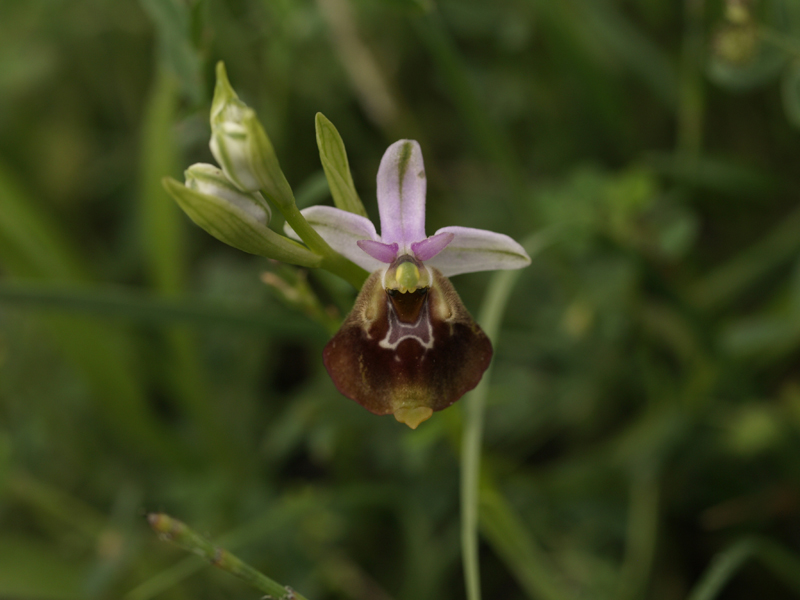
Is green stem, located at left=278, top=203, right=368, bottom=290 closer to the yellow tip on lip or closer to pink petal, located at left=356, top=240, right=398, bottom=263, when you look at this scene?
pink petal, located at left=356, top=240, right=398, bottom=263

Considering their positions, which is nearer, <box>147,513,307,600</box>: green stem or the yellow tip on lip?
Answer: <box>147,513,307,600</box>: green stem

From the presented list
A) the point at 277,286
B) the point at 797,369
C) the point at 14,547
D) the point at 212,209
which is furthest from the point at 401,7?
the point at 14,547

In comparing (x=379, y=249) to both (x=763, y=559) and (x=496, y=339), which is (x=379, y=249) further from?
(x=763, y=559)

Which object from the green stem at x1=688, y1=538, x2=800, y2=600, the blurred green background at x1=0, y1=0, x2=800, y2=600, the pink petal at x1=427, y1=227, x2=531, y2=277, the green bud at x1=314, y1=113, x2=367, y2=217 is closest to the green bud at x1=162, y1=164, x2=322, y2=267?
the green bud at x1=314, y1=113, x2=367, y2=217

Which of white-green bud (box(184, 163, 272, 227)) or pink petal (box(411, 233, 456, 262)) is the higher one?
pink petal (box(411, 233, 456, 262))

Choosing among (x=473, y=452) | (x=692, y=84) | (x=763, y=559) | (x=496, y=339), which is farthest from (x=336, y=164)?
(x=692, y=84)

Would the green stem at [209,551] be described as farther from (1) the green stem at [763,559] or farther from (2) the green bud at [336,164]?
(1) the green stem at [763,559]

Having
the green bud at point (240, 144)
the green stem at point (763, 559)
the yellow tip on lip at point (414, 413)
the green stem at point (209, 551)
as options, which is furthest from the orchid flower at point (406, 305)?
the green stem at point (763, 559)

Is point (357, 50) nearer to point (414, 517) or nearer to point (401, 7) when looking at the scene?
point (401, 7)
